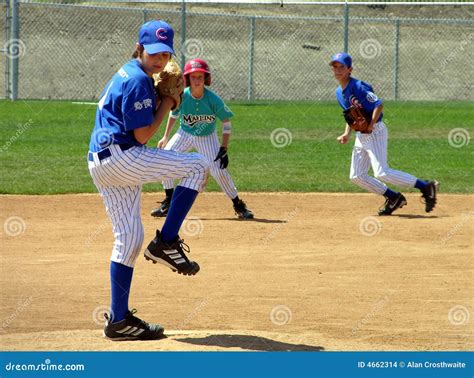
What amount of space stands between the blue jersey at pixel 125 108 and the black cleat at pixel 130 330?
3.88ft

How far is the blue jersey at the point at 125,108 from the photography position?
597 centimetres

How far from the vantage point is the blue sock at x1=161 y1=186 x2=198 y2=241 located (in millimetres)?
6602

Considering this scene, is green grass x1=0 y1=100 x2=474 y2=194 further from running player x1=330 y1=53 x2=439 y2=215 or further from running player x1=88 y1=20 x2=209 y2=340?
running player x1=88 y1=20 x2=209 y2=340

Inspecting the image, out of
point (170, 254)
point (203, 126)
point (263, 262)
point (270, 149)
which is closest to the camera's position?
point (170, 254)

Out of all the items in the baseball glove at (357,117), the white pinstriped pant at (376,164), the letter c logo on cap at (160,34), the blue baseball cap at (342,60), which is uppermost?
the letter c logo on cap at (160,34)

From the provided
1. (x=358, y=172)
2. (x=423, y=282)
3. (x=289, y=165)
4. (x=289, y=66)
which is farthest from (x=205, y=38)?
(x=423, y=282)

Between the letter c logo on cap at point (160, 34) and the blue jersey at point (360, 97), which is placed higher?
the letter c logo on cap at point (160, 34)

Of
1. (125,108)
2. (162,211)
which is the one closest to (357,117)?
(162,211)

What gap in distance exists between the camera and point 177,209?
6.62 m

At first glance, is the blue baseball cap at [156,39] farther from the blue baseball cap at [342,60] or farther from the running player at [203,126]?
the blue baseball cap at [342,60]

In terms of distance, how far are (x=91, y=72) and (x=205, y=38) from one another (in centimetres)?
475

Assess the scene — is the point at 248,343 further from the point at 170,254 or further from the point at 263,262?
the point at 263,262

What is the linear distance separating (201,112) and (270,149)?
7.17 meters

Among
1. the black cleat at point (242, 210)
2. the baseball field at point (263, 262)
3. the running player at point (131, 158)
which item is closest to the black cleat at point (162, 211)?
the baseball field at point (263, 262)
